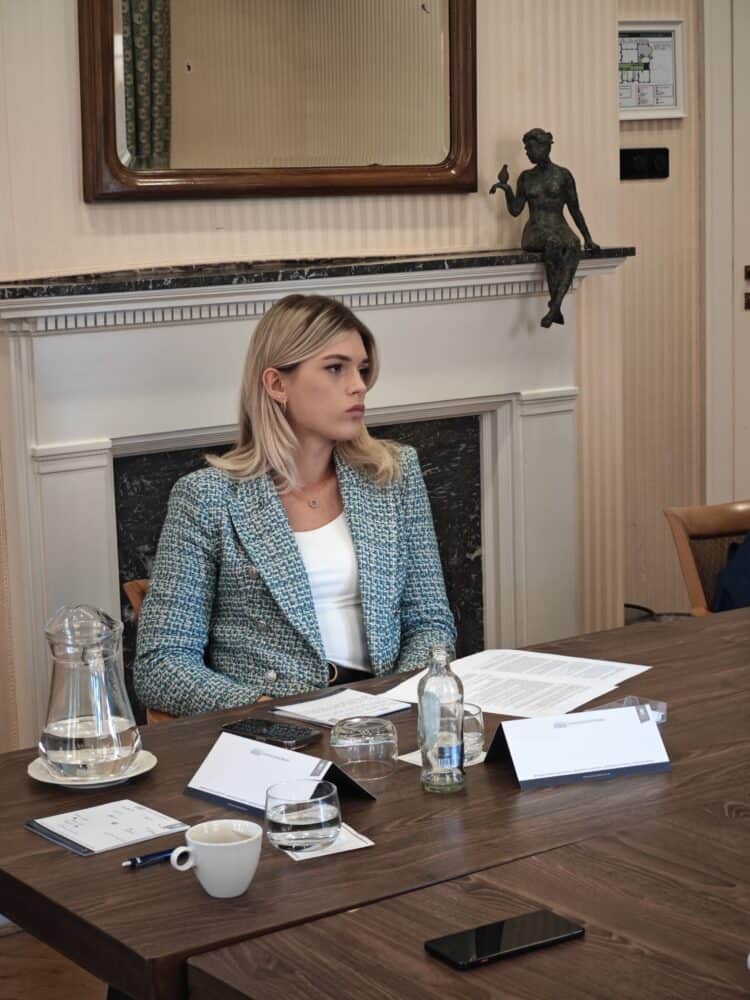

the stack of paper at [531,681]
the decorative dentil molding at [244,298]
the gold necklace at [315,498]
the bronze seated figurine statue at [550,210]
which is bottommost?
the stack of paper at [531,681]

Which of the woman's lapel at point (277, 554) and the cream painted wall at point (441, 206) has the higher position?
the cream painted wall at point (441, 206)

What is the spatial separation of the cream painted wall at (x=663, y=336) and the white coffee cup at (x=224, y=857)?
355 centimetres

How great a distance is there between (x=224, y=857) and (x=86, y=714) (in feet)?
1.39

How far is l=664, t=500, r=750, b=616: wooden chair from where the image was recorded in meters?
3.17

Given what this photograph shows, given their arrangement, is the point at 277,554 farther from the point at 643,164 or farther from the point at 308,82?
the point at 643,164

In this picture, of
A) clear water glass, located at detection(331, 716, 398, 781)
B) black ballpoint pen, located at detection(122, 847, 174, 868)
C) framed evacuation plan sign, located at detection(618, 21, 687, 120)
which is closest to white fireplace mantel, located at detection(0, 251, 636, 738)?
framed evacuation plan sign, located at detection(618, 21, 687, 120)

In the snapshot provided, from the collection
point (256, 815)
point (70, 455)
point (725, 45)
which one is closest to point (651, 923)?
point (256, 815)

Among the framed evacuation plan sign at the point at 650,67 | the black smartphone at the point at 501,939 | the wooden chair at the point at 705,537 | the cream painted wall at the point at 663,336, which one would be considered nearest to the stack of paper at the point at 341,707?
the black smartphone at the point at 501,939

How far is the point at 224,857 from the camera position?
4.72 feet

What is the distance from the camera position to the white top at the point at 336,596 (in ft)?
8.43

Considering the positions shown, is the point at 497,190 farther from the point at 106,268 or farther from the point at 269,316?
the point at 269,316

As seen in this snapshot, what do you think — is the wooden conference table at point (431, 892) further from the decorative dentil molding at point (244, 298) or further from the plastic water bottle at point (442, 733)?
the decorative dentil molding at point (244, 298)

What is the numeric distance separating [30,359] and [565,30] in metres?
1.69

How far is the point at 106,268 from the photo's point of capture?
328 cm
